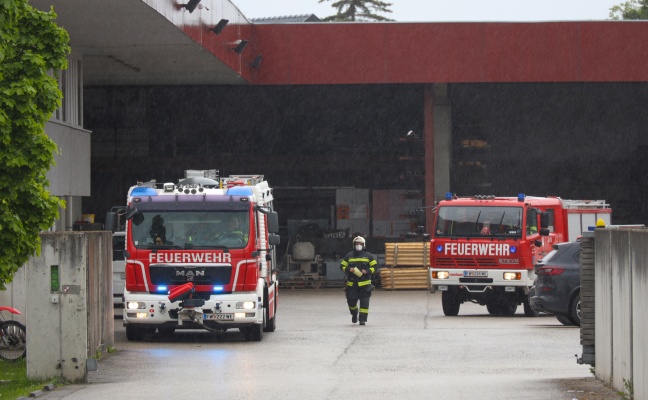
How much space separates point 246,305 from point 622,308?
28.3 ft

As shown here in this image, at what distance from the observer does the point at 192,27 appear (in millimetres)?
27844

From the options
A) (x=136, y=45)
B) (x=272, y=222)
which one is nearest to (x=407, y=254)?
(x=136, y=45)

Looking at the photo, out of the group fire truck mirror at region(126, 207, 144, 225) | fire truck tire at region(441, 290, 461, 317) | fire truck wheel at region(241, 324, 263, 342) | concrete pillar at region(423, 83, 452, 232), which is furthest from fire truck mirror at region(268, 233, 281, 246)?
concrete pillar at region(423, 83, 452, 232)

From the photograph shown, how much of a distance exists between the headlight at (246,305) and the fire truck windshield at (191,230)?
3.08 feet

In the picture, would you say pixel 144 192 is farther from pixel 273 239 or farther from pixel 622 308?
pixel 622 308

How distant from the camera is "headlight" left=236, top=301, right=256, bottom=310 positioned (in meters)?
19.2

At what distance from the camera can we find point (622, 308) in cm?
1172

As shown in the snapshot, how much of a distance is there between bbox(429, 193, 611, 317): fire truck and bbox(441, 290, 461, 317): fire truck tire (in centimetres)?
12

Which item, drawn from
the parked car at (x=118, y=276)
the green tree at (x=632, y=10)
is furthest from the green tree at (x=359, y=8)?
the parked car at (x=118, y=276)

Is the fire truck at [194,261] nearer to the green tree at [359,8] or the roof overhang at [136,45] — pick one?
the roof overhang at [136,45]

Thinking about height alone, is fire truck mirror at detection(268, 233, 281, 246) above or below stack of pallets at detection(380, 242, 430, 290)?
above

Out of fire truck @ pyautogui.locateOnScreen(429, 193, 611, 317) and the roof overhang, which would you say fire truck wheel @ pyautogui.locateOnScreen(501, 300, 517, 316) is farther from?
the roof overhang

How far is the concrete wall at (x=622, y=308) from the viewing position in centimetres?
1077

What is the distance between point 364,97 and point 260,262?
2636 cm
